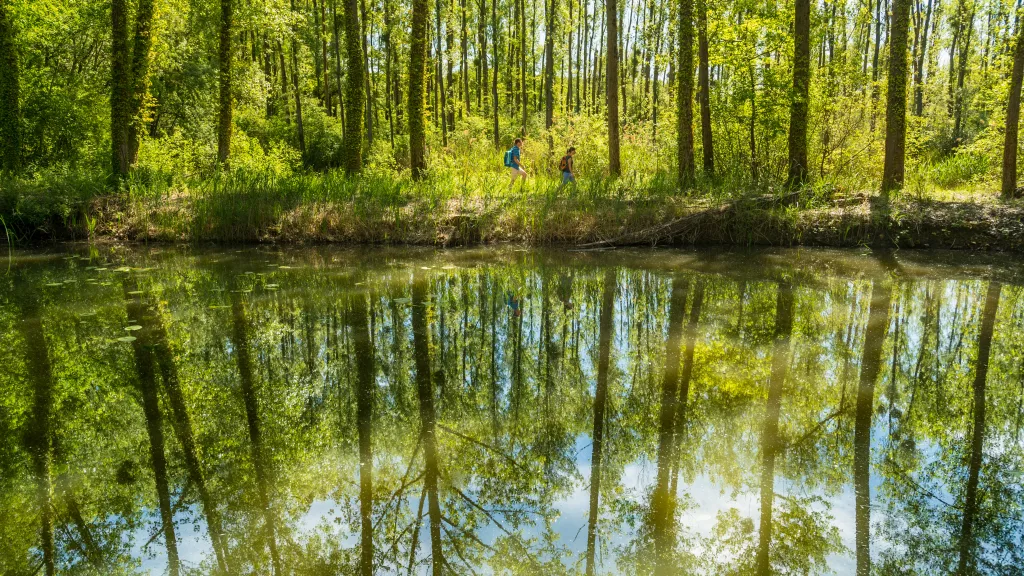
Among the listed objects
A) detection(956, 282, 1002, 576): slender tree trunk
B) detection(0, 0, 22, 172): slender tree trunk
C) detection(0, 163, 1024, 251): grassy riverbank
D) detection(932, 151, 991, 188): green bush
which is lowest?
detection(956, 282, 1002, 576): slender tree trunk

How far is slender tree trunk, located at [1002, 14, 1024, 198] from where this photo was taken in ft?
40.8

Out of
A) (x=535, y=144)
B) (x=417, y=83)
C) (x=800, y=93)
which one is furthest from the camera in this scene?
(x=535, y=144)

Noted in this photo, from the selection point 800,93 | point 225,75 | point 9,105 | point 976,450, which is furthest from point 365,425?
point 9,105

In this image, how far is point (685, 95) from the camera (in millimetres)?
14289

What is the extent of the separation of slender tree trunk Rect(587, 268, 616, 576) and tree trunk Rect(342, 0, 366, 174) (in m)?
9.63

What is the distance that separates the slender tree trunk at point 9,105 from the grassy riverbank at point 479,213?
2371mm

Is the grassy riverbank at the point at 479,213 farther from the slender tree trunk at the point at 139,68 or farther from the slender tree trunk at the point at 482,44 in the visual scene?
the slender tree trunk at the point at 482,44

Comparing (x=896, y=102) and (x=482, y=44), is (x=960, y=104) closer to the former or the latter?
(x=896, y=102)

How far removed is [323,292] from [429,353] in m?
3.26

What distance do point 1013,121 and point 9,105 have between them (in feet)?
73.0

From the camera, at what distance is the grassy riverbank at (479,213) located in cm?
1248

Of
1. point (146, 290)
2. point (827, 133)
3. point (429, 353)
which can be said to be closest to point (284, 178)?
point (146, 290)

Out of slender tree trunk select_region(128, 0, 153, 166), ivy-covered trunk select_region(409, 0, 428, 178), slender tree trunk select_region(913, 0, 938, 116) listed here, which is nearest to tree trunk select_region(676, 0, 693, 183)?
ivy-covered trunk select_region(409, 0, 428, 178)

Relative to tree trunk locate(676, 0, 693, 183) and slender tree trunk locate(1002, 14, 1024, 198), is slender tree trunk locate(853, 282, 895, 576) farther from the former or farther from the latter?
slender tree trunk locate(1002, 14, 1024, 198)
